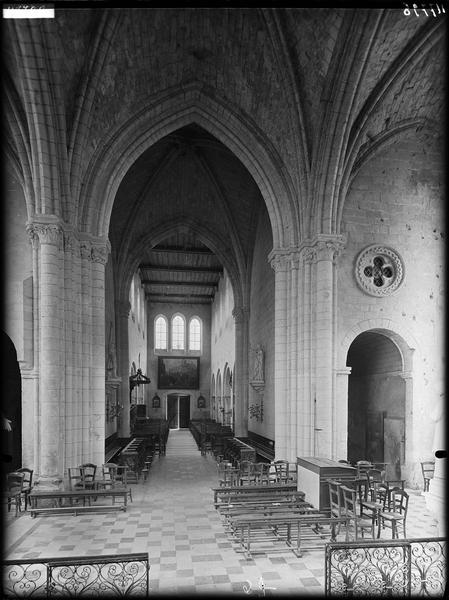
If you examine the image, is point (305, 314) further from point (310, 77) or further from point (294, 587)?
point (294, 587)

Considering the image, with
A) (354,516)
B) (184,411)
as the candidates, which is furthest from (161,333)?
(354,516)

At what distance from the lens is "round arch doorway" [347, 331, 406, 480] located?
13789mm

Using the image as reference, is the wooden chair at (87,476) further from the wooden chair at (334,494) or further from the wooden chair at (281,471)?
the wooden chair at (334,494)

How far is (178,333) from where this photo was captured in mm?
40031

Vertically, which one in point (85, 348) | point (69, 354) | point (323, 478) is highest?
point (85, 348)

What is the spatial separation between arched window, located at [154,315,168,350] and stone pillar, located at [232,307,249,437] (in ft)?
53.5

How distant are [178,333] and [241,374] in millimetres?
17422

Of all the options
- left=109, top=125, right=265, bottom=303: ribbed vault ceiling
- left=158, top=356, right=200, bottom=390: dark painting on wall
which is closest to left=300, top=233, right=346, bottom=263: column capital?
left=109, top=125, right=265, bottom=303: ribbed vault ceiling

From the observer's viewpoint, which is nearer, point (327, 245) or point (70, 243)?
point (70, 243)

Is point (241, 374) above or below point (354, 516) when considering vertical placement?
above

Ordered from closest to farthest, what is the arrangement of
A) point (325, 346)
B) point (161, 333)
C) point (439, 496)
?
point (439, 496) → point (325, 346) → point (161, 333)

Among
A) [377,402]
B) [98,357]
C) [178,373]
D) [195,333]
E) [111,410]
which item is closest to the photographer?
[98,357]

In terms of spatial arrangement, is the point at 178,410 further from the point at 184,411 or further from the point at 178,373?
the point at 178,373

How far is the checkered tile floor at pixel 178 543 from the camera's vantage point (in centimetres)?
651
